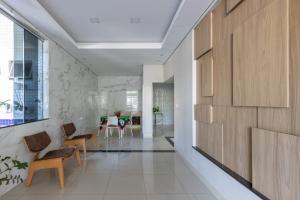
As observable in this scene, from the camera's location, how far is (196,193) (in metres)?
2.98

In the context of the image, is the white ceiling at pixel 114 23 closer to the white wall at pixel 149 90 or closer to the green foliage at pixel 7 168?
the white wall at pixel 149 90

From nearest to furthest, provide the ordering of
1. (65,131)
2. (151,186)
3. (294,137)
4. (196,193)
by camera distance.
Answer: (294,137)
(196,193)
(151,186)
(65,131)

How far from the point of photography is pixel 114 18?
3.84 metres

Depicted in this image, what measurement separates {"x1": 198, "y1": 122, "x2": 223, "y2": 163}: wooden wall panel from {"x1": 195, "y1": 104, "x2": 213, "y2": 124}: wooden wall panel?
84mm

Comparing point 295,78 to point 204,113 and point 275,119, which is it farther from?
point 204,113

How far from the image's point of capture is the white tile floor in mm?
2895

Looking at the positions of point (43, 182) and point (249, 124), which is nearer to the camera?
point (249, 124)

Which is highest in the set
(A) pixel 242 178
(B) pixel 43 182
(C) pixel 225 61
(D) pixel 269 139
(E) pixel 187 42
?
(E) pixel 187 42

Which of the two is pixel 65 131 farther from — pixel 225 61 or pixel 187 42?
pixel 225 61

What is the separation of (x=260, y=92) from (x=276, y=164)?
647 mm

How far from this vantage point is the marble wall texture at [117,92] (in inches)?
433

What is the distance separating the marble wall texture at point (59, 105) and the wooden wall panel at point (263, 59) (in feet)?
11.0

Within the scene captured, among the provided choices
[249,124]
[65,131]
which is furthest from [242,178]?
[65,131]

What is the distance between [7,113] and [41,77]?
1330 mm
